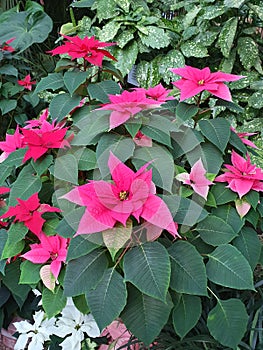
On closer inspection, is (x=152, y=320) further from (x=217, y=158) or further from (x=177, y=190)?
(x=217, y=158)

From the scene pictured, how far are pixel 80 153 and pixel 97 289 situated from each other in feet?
0.93

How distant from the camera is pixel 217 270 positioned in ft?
2.54

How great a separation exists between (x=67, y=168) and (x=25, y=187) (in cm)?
10

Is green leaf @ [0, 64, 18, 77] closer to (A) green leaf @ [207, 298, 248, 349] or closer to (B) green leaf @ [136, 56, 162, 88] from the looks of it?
(B) green leaf @ [136, 56, 162, 88]

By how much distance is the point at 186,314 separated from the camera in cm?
77


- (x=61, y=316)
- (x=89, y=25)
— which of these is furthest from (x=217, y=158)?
(x=89, y=25)

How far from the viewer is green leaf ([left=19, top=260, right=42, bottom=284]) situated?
817mm

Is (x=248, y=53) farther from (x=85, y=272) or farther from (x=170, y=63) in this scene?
(x=85, y=272)

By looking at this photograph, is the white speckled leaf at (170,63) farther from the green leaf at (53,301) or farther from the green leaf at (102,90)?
the green leaf at (53,301)

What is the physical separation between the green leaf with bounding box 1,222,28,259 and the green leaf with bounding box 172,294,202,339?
0.31 metres

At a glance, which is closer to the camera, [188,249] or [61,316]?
[188,249]

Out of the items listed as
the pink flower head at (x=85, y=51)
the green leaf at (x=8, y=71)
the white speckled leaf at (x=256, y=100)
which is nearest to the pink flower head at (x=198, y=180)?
the pink flower head at (x=85, y=51)

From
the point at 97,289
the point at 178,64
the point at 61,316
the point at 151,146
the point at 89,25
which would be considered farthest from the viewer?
the point at 89,25

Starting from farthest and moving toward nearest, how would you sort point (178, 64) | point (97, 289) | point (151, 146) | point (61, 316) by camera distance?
point (178, 64)
point (61, 316)
point (151, 146)
point (97, 289)
